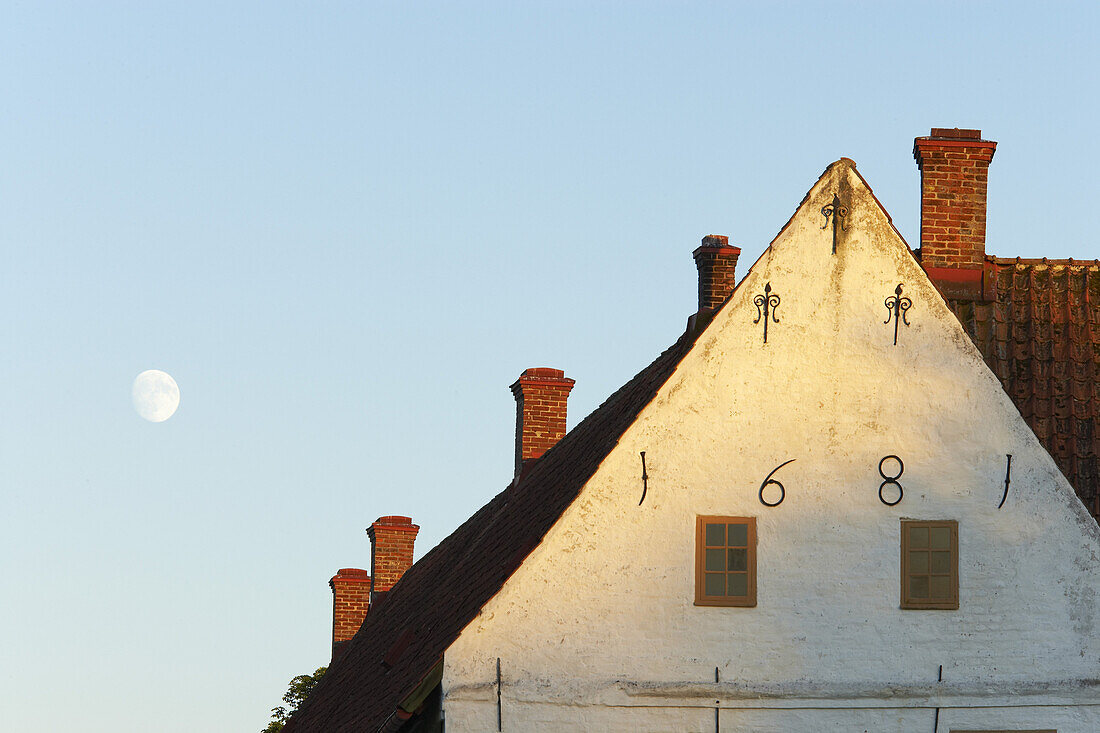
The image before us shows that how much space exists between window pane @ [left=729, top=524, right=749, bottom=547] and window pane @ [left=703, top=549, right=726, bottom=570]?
16cm

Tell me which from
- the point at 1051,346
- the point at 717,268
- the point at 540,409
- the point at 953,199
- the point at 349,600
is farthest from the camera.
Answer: the point at 349,600

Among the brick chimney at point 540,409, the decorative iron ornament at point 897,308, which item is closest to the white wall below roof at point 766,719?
the decorative iron ornament at point 897,308

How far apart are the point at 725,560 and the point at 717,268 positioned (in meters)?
5.07

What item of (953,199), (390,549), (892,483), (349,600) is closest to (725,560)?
(892,483)

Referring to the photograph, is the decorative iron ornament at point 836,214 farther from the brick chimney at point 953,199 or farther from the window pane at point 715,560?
the window pane at point 715,560

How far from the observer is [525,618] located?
15078 mm

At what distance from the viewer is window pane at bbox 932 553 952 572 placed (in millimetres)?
15188

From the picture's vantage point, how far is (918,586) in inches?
598

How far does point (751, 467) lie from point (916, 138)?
201 inches

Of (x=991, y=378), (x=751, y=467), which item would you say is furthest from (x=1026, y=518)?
(x=751, y=467)

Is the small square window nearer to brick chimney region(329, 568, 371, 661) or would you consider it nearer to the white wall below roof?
the white wall below roof

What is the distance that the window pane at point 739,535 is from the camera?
15.3 metres

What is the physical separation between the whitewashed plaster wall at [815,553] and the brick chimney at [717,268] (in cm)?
364

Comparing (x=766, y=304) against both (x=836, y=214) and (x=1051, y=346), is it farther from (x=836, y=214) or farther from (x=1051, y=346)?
(x=1051, y=346)
